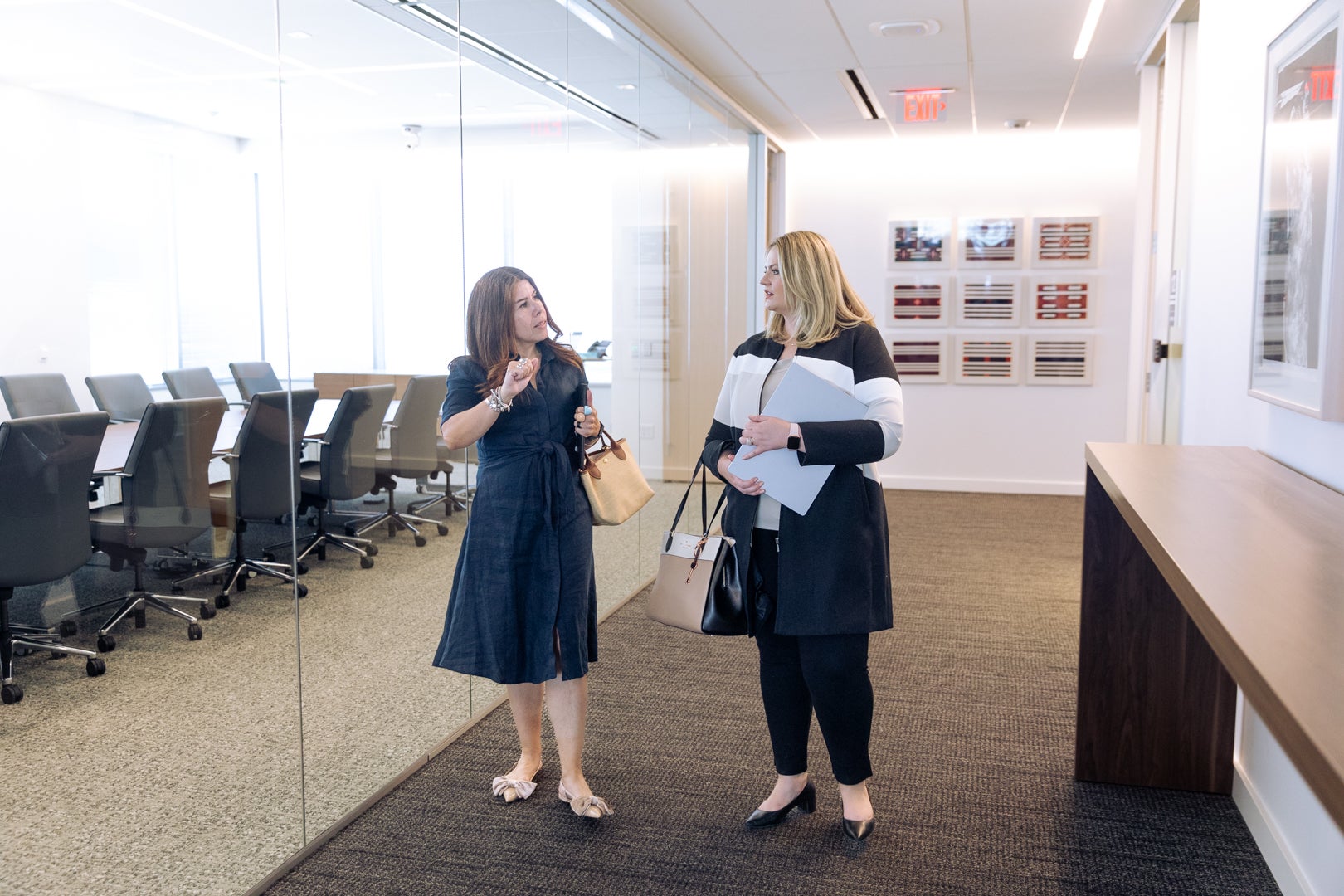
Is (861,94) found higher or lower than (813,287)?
higher

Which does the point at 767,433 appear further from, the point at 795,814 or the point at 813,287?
the point at 795,814

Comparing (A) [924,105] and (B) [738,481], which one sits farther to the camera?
(A) [924,105]

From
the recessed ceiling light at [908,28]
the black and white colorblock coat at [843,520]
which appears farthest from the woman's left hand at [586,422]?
the recessed ceiling light at [908,28]

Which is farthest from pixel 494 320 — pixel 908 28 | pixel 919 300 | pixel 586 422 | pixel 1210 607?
pixel 919 300

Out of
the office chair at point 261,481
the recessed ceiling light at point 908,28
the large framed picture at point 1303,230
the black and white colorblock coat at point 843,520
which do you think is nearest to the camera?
the large framed picture at point 1303,230

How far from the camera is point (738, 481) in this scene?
95.4 inches

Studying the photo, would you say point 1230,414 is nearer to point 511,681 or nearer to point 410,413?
point 511,681

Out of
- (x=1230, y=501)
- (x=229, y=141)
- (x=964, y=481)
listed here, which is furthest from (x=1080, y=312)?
(x=229, y=141)

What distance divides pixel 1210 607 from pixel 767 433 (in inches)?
Answer: 45.9

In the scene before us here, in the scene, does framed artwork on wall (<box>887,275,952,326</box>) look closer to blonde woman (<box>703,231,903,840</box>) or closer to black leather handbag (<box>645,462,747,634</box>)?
blonde woman (<box>703,231,903,840</box>)

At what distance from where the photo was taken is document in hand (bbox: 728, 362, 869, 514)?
236 centimetres

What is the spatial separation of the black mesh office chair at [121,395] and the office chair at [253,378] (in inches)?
11.9

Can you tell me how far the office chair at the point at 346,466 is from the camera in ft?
8.45

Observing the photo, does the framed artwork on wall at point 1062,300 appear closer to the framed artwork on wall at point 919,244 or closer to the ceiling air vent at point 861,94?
the framed artwork on wall at point 919,244
